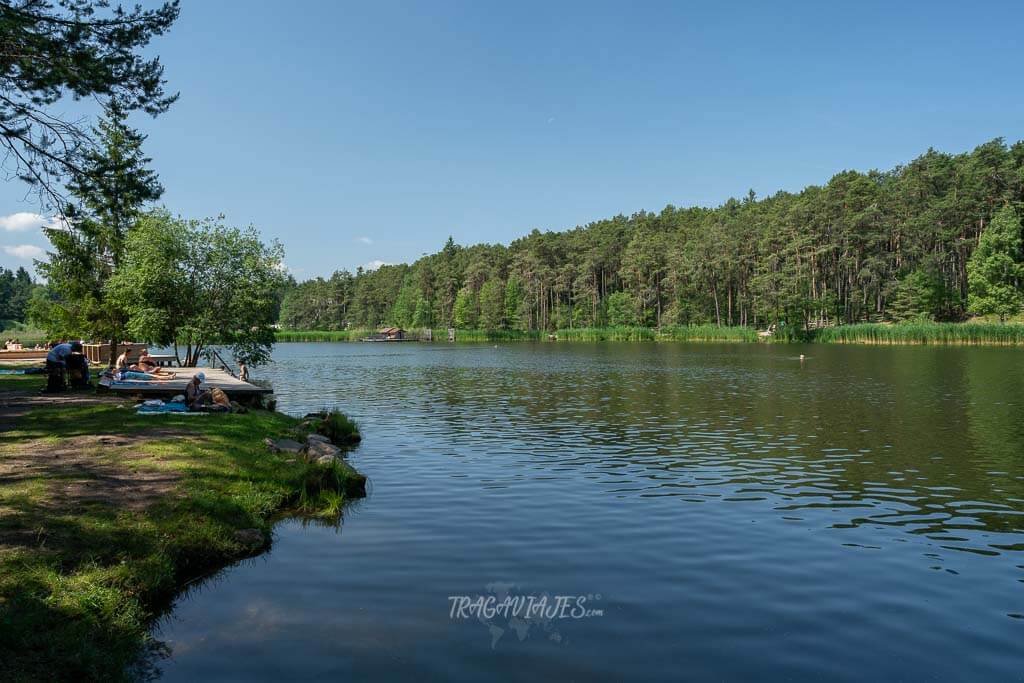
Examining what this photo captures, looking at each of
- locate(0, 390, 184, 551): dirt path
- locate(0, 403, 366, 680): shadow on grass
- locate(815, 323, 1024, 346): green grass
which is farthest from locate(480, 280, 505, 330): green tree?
locate(0, 390, 184, 551): dirt path

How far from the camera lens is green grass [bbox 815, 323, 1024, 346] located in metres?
67.4

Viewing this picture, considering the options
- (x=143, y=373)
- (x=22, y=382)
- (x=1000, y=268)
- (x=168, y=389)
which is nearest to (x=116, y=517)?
(x=168, y=389)

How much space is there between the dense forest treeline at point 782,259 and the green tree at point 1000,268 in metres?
0.33

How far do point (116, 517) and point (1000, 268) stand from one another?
321 ft

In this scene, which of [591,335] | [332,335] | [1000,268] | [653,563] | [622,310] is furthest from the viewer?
[332,335]

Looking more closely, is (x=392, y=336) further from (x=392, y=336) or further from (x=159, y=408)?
(x=159, y=408)

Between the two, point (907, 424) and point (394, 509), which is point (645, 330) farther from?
point (394, 509)

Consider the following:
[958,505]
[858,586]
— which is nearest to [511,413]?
[958,505]

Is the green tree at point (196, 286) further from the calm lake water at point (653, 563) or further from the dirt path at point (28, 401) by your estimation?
the calm lake water at point (653, 563)

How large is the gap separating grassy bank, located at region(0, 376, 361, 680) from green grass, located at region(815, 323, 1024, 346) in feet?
248

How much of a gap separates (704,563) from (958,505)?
6496mm

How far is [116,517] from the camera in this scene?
9414 millimetres

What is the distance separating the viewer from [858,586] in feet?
29.3

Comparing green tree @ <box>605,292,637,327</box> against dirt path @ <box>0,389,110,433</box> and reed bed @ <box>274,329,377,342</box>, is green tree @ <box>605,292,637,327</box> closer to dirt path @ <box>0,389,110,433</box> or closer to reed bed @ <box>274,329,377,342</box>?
reed bed @ <box>274,329,377,342</box>
